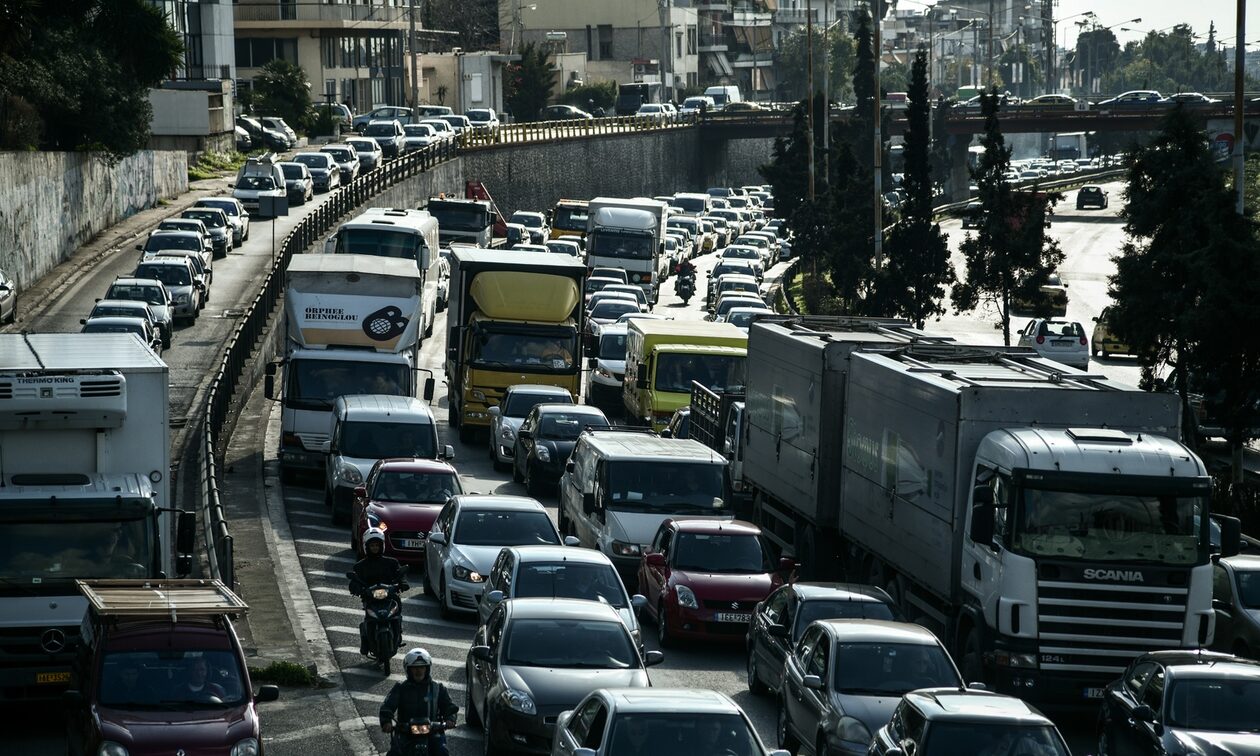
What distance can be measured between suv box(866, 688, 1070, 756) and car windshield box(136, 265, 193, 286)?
39.8m

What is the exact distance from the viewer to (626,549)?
2509 cm

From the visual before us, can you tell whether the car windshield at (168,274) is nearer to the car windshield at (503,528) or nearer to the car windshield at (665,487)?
the car windshield at (665,487)

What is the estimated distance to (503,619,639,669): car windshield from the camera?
16.9 meters

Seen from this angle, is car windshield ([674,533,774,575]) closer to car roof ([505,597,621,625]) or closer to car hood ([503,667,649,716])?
car roof ([505,597,621,625])

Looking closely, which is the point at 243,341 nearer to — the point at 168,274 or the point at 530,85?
the point at 168,274

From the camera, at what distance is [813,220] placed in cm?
7525

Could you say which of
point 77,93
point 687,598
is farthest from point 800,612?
point 77,93

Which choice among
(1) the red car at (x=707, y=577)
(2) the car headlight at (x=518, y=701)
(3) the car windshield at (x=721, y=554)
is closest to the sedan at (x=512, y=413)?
(1) the red car at (x=707, y=577)

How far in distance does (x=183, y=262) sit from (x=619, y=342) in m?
14.0

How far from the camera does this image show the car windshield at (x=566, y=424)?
1309 inches

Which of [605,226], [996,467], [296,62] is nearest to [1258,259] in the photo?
[996,467]

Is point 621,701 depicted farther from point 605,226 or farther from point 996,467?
point 605,226

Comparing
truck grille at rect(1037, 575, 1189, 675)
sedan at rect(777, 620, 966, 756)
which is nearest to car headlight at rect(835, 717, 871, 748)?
sedan at rect(777, 620, 966, 756)

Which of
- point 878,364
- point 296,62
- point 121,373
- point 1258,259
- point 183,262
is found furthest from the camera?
point 296,62
